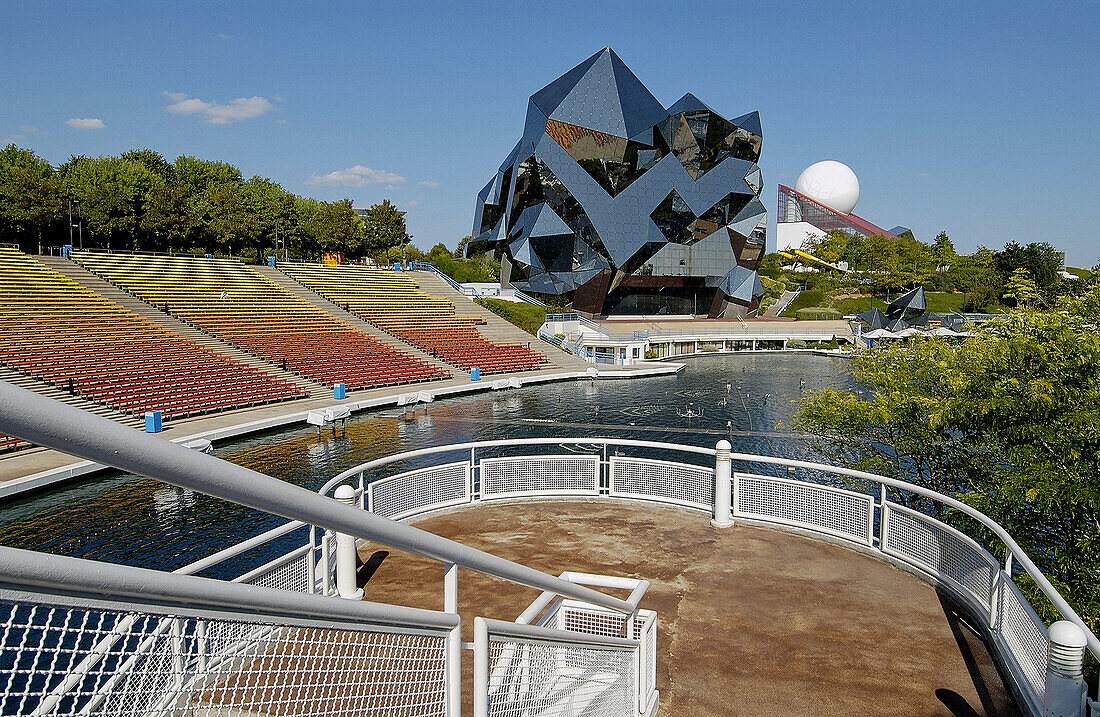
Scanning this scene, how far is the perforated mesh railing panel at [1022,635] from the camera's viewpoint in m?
5.00

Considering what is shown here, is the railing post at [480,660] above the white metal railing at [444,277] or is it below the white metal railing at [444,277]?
below

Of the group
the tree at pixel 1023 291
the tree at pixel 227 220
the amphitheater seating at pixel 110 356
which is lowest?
the amphitheater seating at pixel 110 356

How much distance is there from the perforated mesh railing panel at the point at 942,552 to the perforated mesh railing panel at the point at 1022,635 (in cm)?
33

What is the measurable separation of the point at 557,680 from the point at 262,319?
4281cm

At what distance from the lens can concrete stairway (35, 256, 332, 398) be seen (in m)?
34.3

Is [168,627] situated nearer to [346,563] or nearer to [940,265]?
[346,563]

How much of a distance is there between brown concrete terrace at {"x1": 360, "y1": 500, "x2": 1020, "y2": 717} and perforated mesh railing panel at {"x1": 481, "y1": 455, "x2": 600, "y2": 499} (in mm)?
435

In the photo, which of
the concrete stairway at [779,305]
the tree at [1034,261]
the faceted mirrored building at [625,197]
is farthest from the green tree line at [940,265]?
the faceted mirrored building at [625,197]

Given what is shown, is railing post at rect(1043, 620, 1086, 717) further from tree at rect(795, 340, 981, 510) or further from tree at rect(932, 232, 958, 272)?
tree at rect(932, 232, 958, 272)

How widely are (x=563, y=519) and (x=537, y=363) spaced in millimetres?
35833

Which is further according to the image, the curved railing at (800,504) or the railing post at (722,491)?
the railing post at (722,491)

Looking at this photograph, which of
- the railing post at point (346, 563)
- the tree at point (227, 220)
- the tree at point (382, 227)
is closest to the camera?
the railing post at point (346, 563)

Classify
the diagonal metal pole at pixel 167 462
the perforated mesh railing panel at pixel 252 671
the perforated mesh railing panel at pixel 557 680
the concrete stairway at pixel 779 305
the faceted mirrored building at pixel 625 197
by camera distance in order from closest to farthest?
the diagonal metal pole at pixel 167 462, the perforated mesh railing panel at pixel 252 671, the perforated mesh railing panel at pixel 557 680, the faceted mirrored building at pixel 625 197, the concrete stairway at pixel 779 305

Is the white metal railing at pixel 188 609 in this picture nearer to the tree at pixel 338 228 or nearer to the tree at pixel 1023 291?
the tree at pixel 1023 291
